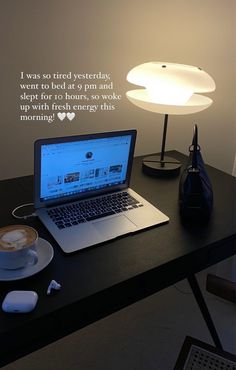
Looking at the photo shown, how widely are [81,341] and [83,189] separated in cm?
81

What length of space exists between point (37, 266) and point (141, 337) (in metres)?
0.94

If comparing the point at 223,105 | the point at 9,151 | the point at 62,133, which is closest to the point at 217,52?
the point at 223,105

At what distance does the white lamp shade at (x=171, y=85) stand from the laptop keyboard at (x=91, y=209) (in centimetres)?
36

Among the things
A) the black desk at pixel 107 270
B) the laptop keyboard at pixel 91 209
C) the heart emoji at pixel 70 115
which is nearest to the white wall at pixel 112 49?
the heart emoji at pixel 70 115

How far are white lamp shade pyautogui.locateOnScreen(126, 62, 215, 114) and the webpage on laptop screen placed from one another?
0.75 ft

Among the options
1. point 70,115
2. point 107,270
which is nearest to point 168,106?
point 70,115

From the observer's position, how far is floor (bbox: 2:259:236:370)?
4.63 ft

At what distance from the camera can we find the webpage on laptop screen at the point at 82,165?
0.98 metres

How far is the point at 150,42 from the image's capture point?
1521mm

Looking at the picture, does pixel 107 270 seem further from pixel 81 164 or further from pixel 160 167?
pixel 160 167

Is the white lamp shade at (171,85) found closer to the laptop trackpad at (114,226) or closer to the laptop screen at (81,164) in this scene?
the laptop screen at (81,164)

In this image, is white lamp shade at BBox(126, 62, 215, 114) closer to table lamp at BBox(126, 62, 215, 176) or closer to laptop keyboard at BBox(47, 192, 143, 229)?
table lamp at BBox(126, 62, 215, 176)

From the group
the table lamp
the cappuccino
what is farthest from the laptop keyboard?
the table lamp

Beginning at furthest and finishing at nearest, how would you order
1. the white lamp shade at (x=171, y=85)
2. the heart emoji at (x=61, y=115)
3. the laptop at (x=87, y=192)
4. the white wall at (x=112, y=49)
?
1. the heart emoji at (x=61, y=115)
2. the white wall at (x=112, y=49)
3. the white lamp shade at (x=171, y=85)
4. the laptop at (x=87, y=192)
